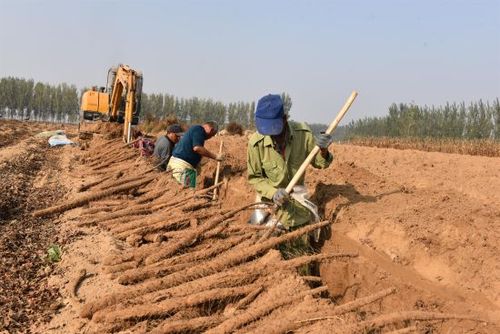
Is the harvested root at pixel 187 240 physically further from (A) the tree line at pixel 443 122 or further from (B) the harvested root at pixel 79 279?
(A) the tree line at pixel 443 122

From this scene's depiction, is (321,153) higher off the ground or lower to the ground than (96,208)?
higher

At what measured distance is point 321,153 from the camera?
4.30 m

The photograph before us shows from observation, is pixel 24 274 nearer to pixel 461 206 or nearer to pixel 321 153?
pixel 321 153

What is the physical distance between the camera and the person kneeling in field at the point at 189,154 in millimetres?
7258

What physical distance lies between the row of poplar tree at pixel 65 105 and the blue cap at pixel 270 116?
49.0 m

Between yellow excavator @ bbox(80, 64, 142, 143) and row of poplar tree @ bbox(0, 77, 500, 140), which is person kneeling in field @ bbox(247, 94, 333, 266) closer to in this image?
yellow excavator @ bbox(80, 64, 142, 143)

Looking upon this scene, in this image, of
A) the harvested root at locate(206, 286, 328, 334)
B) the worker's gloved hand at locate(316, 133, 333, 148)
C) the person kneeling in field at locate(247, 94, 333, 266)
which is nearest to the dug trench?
the harvested root at locate(206, 286, 328, 334)

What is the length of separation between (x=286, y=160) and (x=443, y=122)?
2541cm

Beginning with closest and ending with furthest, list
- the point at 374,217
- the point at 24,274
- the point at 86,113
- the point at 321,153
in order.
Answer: the point at 24,274 < the point at 321,153 < the point at 374,217 < the point at 86,113

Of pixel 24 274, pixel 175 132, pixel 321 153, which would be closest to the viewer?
pixel 24 274

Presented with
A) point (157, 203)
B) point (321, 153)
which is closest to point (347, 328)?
point (321, 153)

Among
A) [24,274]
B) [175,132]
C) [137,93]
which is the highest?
[137,93]

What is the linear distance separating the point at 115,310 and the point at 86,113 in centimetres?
1397

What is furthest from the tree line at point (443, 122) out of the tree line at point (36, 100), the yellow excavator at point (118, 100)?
the tree line at point (36, 100)
